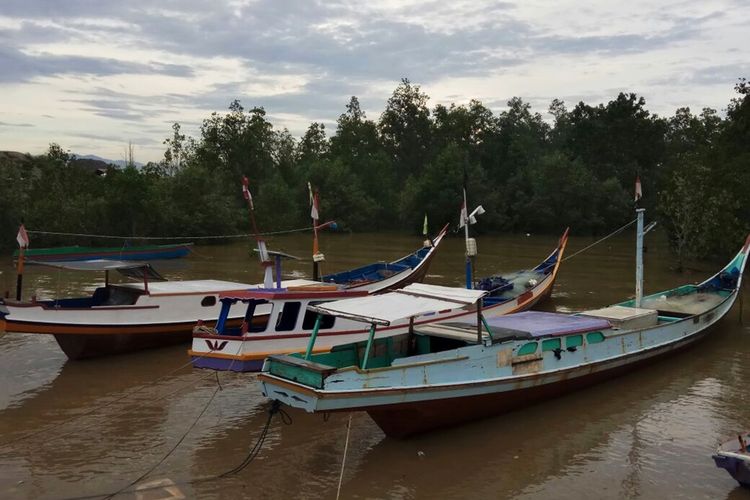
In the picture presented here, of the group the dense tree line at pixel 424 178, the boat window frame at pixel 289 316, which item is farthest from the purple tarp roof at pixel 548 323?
the dense tree line at pixel 424 178

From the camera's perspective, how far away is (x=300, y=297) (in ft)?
40.8

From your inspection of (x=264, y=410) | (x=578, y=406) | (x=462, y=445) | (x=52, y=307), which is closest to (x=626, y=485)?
(x=462, y=445)

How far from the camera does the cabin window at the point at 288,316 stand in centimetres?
1243

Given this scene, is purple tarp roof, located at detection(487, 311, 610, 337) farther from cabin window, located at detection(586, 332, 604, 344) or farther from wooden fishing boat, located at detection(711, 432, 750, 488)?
wooden fishing boat, located at detection(711, 432, 750, 488)

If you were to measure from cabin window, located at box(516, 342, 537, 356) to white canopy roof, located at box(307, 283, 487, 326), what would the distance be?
1.30 metres

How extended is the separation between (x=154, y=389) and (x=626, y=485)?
9100 millimetres

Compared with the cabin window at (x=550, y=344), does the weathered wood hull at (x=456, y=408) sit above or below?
below

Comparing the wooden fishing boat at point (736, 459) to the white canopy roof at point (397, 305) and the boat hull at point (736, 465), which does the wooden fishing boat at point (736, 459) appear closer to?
the boat hull at point (736, 465)

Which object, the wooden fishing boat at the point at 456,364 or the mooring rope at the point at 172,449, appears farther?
the wooden fishing boat at the point at 456,364

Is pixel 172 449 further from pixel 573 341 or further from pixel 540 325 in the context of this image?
pixel 573 341

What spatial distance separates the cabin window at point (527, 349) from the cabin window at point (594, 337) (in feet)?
5.69

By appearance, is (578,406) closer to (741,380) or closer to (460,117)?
(741,380)

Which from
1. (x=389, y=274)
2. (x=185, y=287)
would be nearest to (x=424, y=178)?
(x=389, y=274)

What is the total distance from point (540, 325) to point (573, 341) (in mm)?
673
